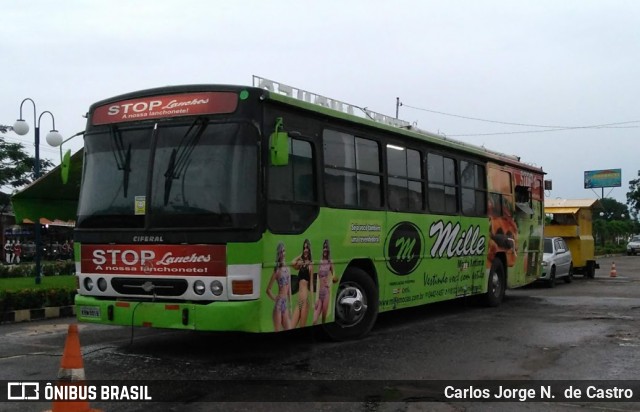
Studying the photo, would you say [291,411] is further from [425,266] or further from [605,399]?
[425,266]

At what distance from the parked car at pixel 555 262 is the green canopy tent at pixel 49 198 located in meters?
13.6

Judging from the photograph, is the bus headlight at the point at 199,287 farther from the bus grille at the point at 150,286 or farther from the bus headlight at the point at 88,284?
the bus headlight at the point at 88,284

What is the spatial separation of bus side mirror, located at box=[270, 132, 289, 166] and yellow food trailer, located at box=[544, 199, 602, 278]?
17.5 metres

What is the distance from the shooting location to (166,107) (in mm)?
7344

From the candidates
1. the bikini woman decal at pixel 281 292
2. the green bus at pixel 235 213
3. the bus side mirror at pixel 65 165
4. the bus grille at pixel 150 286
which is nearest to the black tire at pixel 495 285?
the green bus at pixel 235 213

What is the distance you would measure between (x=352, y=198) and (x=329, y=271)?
1.12 metres

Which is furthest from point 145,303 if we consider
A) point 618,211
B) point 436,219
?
point 618,211

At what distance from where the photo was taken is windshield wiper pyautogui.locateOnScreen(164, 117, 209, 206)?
704 cm

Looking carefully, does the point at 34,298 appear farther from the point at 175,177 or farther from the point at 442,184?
the point at 442,184

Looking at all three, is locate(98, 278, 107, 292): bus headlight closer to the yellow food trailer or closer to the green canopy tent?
the green canopy tent

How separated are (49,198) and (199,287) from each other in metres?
5.04

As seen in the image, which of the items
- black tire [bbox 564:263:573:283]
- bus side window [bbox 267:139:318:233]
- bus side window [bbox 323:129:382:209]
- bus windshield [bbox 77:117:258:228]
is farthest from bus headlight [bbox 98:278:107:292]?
black tire [bbox 564:263:573:283]

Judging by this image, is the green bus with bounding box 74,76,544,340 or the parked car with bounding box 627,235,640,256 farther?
the parked car with bounding box 627,235,640,256

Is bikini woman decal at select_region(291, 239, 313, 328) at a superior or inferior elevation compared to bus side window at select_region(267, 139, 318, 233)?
inferior
